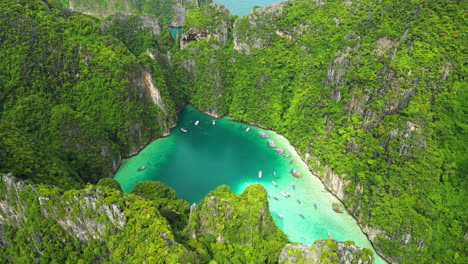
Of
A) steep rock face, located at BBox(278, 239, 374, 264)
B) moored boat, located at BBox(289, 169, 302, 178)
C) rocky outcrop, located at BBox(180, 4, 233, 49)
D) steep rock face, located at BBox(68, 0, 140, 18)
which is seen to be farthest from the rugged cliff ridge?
steep rock face, located at BBox(278, 239, 374, 264)

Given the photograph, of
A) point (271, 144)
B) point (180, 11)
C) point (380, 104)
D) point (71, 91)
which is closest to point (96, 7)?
point (180, 11)

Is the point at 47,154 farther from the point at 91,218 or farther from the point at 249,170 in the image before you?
the point at 249,170

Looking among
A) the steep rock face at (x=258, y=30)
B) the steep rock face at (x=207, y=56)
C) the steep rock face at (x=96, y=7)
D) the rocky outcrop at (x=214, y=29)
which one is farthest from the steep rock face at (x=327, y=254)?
the steep rock face at (x=96, y=7)

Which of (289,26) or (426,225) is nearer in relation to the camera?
(426,225)

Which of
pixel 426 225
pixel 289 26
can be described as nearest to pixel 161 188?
pixel 426 225

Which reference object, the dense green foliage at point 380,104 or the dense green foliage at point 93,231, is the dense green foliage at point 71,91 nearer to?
the dense green foliage at point 93,231

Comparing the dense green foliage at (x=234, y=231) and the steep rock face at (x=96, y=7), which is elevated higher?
the steep rock face at (x=96, y=7)

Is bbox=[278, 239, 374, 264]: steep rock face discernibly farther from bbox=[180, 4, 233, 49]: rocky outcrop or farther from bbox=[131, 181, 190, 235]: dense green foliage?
bbox=[180, 4, 233, 49]: rocky outcrop
